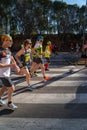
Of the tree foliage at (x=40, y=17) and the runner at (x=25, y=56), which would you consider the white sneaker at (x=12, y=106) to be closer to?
the runner at (x=25, y=56)

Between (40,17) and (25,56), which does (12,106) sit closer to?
(25,56)

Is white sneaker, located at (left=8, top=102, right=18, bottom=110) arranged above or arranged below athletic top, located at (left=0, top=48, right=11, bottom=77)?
below

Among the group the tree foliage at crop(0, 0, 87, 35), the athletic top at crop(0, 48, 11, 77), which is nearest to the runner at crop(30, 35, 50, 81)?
the athletic top at crop(0, 48, 11, 77)

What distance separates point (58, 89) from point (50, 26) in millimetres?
37921

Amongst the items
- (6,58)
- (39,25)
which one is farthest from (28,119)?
(39,25)

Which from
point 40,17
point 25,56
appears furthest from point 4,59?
point 40,17

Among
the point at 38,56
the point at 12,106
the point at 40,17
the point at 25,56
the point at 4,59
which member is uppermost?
the point at 4,59

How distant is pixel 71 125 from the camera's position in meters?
6.25

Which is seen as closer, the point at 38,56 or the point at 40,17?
the point at 38,56

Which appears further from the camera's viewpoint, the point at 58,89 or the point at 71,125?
the point at 58,89

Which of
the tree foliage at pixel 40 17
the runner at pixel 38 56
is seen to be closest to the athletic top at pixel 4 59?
the runner at pixel 38 56

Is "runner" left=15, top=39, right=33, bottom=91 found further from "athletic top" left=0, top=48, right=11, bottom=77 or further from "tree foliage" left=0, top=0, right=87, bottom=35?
"tree foliage" left=0, top=0, right=87, bottom=35

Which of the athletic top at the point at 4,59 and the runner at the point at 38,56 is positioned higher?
the athletic top at the point at 4,59

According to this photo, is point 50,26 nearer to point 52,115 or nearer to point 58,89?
point 58,89
